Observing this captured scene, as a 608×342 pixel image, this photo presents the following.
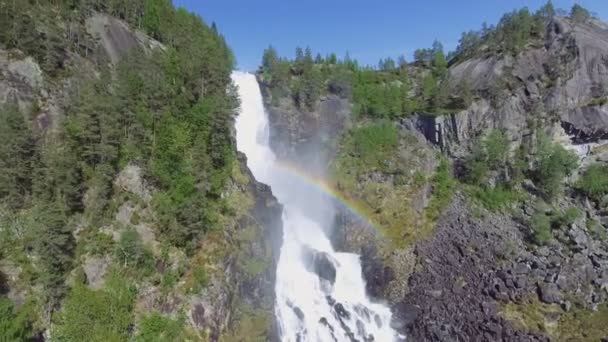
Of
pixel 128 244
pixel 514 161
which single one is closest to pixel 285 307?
pixel 128 244

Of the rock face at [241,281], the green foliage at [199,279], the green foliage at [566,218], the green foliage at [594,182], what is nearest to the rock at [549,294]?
the green foliage at [566,218]

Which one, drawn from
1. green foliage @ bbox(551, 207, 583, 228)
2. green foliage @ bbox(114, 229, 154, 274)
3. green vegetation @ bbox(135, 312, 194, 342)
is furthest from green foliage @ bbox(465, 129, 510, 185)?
green foliage @ bbox(114, 229, 154, 274)

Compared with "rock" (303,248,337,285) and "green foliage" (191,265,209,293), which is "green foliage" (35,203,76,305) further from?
"rock" (303,248,337,285)

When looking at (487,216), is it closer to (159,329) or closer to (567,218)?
(567,218)

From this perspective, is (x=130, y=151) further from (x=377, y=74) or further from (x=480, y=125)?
(x=377, y=74)

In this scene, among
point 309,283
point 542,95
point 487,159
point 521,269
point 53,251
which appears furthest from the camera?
point 542,95

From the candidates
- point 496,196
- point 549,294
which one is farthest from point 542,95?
point 549,294

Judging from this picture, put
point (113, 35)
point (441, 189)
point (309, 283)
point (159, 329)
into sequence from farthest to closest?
point (441, 189), point (113, 35), point (309, 283), point (159, 329)
